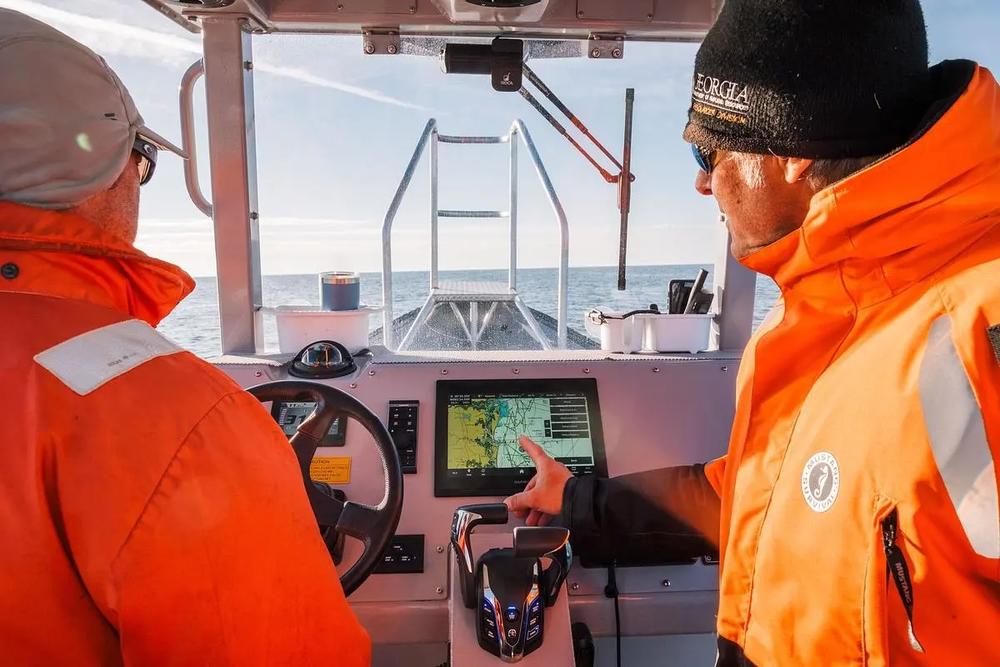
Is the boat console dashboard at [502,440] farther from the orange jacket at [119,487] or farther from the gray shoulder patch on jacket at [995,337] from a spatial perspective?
the gray shoulder patch on jacket at [995,337]

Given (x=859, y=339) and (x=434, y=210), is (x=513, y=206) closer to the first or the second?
(x=434, y=210)

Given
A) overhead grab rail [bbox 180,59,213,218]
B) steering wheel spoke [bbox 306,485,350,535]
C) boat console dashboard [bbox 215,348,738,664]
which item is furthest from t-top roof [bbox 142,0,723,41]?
steering wheel spoke [bbox 306,485,350,535]

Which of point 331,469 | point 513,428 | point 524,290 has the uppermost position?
point 513,428

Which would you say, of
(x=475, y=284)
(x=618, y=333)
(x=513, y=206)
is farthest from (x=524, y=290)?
(x=618, y=333)

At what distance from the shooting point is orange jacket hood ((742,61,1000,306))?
0.78m

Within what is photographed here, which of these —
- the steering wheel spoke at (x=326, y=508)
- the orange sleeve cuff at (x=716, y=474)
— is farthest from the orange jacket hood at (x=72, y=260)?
the orange sleeve cuff at (x=716, y=474)

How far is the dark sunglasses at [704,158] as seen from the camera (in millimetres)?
1162

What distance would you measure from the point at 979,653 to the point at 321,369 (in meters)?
1.68

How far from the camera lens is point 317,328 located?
7.00ft

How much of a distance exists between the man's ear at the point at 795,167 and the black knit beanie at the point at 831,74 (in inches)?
0.9

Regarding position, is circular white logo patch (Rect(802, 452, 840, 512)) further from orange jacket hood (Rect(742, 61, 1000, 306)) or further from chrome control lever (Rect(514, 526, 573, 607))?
chrome control lever (Rect(514, 526, 573, 607))

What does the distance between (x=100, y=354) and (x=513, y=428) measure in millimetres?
1262

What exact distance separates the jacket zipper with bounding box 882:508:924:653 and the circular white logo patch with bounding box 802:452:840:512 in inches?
3.2

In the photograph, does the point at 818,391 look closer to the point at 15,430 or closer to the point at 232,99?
the point at 15,430
